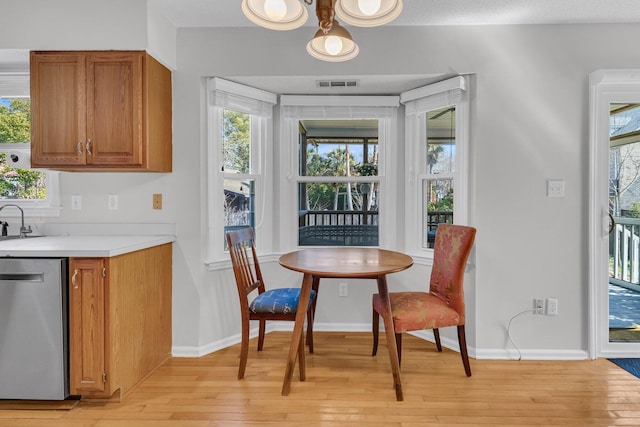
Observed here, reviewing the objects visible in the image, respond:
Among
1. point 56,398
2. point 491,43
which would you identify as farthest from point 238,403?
point 491,43

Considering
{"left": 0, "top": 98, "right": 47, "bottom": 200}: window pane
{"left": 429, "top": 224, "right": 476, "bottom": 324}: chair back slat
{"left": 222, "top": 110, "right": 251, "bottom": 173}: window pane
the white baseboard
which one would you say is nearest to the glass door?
the white baseboard

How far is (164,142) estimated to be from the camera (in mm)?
2582

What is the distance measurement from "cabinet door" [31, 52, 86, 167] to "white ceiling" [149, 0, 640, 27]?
722 millimetres

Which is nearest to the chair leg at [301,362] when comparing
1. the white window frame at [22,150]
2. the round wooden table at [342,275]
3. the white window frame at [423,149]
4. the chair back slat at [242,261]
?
the round wooden table at [342,275]

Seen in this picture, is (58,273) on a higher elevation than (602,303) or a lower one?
higher

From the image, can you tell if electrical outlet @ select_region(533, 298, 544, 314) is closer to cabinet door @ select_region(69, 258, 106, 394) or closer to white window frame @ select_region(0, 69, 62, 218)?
cabinet door @ select_region(69, 258, 106, 394)

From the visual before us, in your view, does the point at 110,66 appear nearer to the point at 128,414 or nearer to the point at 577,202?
the point at 128,414

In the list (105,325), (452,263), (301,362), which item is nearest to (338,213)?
(452,263)

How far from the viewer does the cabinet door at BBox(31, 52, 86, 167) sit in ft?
7.64

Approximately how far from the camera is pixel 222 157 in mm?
2895

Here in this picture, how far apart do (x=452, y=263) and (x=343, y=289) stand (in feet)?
3.56

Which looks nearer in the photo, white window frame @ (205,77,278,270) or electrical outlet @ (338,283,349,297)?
white window frame @ (205,77,278,270)

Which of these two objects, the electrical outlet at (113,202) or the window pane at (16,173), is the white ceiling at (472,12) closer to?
the electrical outlet at (113,202)

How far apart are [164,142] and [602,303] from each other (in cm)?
343
